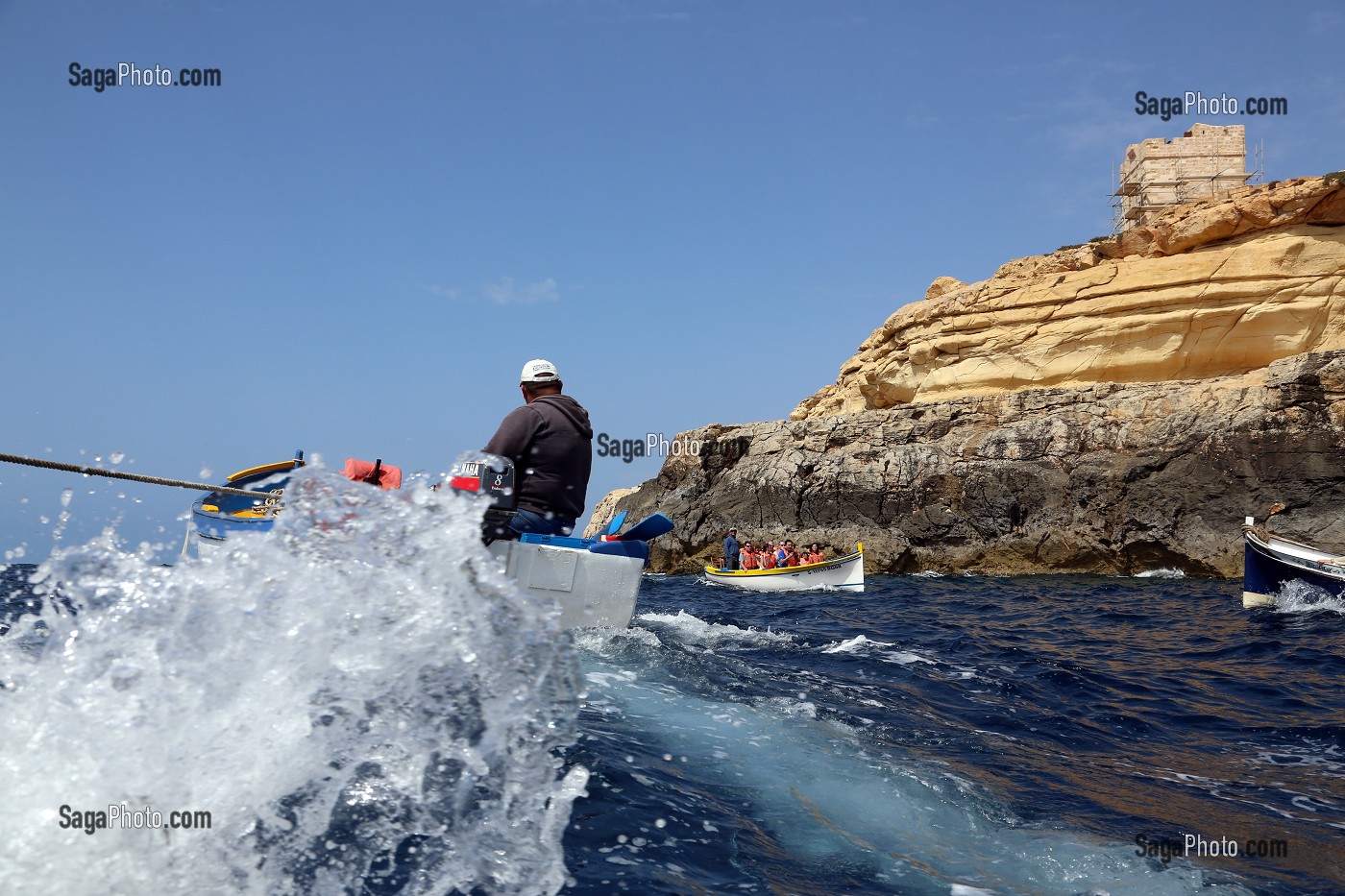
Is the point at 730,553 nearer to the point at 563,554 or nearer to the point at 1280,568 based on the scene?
the point at 1280,568

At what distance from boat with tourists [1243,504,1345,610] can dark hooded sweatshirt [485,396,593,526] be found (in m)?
11.6

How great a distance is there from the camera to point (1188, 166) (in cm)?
3869

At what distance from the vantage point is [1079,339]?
3141 centimetres

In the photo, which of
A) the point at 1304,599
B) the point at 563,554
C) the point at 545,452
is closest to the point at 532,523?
the point at 563,554

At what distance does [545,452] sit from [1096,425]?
24690 millimetres

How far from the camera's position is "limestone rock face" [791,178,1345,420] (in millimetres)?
28578

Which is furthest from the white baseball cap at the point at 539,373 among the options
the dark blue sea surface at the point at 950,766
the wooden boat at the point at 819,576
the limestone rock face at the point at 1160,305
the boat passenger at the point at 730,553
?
the limestone rock face at the point at 1160,305

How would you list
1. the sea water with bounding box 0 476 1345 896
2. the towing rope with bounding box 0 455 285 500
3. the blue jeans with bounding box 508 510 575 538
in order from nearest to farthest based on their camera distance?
the sea water with bounding box 0 476 1345 896, the towing rope with bounding box 0 455 285 500, the blue jeans with bounding box 508 510 575 538

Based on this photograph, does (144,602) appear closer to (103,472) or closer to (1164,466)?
(103,472)

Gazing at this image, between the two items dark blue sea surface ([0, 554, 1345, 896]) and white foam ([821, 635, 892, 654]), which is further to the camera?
white foam ([821, 635, 892, 654])

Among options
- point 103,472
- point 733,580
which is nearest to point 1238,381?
point 733,580

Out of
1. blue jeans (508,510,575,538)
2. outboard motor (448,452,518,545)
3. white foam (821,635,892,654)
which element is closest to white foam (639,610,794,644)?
white foam (821,635,892,654)

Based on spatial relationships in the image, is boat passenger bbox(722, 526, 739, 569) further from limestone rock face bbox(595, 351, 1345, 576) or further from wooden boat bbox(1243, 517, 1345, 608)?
wooden boat bbox(1243, 517, 1345, 608)

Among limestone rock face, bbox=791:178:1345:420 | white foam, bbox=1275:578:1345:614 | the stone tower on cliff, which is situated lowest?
white foam, bbox=1275:578:1345:614
